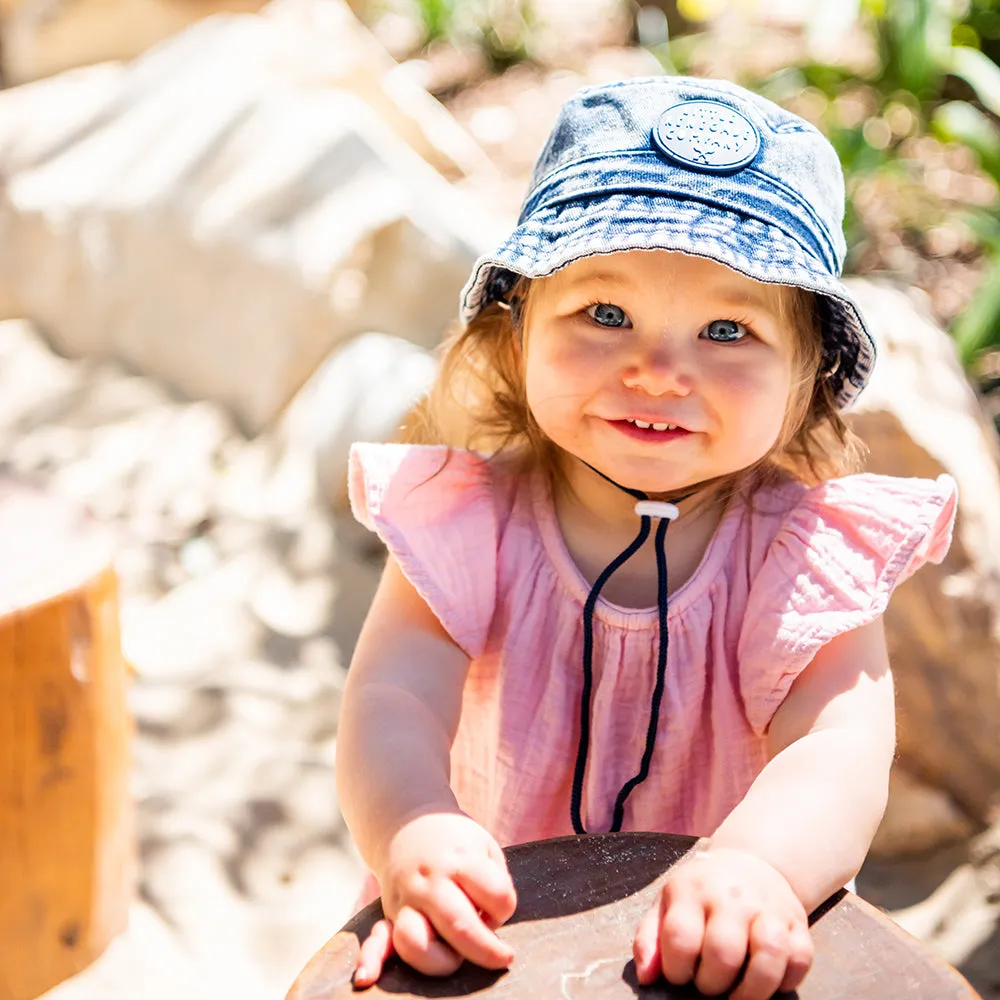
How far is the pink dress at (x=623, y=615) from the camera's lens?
159 cm

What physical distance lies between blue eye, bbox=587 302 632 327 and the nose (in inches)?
2.1

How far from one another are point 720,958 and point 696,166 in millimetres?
824

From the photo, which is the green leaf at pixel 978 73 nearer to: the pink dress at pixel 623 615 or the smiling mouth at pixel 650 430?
the pink dress at pixel 623 615

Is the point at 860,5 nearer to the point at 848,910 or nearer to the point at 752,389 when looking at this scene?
→ the point at 752,389

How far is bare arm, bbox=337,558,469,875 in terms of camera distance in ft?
4.40

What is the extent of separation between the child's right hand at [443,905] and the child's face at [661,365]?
1.62ft

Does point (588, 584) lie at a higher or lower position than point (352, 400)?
higher

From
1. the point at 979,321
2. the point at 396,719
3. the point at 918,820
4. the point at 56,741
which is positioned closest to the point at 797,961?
the point at 396,719

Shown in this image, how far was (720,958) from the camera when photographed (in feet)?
3.62

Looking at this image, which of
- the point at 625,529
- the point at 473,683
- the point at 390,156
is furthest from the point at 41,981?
the point at 390,156

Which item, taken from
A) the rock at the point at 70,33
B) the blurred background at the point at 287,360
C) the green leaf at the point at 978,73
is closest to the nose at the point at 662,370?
the blurred background at the point at 287,360

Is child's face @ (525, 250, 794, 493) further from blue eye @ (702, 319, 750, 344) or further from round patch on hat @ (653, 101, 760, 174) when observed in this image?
round patch on hat @ (653, 101, 760, 174)

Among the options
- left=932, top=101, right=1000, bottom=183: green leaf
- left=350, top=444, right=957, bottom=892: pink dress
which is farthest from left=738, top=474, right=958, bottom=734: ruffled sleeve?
left=932, top=101, right=1000, bottom=183: green leaf

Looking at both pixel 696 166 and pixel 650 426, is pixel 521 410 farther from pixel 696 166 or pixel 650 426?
pixel 696 166
